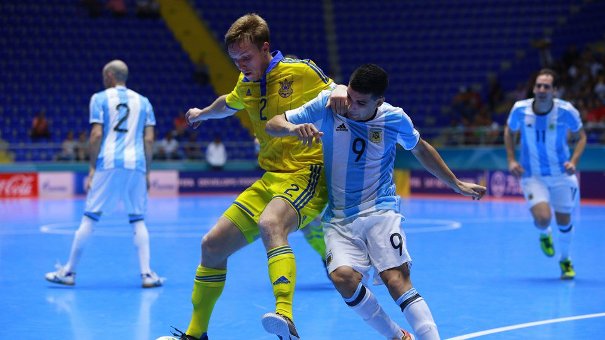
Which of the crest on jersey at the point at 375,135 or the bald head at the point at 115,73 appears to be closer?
the crest on jersey at the point at 375,135

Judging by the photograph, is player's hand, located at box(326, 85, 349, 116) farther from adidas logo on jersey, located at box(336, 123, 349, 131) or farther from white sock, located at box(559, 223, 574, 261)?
white sock, located at box(559, 223, 574, 261)

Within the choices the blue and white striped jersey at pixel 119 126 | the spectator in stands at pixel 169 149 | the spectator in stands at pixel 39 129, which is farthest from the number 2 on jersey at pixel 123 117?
the spectator in stands at pixel 39 129

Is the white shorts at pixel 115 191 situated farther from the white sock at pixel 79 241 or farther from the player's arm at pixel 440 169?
the player's arm at pixel 440 169

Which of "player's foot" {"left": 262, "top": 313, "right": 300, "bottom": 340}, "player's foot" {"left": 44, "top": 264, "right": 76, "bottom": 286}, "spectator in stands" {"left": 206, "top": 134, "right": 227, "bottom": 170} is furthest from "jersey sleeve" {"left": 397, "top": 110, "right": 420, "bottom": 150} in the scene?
"spectator in stands" {"left": 206, "top": 134, "right": 227, "bottom": 170}

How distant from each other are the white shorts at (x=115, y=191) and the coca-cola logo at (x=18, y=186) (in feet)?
53.4

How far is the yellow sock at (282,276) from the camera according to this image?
4707 millimetres

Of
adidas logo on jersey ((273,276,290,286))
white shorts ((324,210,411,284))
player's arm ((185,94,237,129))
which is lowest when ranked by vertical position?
adidas logo on jersey ((273,276,290,286))

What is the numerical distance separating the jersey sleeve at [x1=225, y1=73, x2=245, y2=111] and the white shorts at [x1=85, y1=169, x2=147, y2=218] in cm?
310

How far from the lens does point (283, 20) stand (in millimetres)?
32219

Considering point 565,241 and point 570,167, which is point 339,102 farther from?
point 565,241

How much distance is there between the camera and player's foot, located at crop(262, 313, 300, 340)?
175 inches

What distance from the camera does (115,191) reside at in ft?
27.9

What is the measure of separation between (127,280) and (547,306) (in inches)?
166

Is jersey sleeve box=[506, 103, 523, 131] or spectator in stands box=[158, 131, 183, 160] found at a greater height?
jersey sleeve box=[506, 103, 523, 131]
